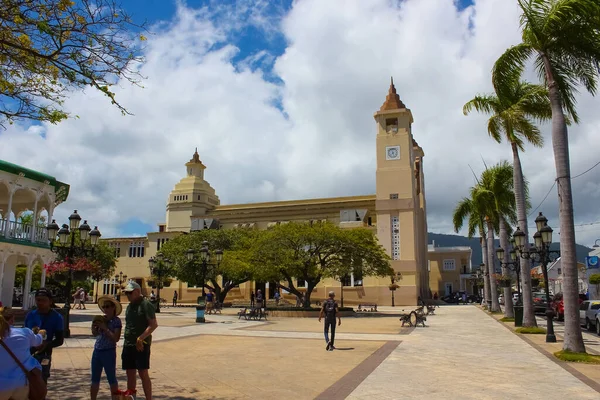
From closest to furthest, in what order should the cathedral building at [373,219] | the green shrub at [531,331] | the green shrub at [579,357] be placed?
the green shrub at [579,357] → the green shrub at [531,331] → the cathedral building at [373,219]

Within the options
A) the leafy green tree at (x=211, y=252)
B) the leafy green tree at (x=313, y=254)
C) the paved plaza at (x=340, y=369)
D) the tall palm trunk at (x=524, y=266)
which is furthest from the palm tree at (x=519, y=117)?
the leafy green tree at (x=211, y=252)

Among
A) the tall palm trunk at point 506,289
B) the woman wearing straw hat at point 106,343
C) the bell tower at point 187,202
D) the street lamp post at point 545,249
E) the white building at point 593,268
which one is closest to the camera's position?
the woman wearing straw hat at point 106,343

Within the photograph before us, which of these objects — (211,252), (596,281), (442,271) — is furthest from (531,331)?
(442,271)

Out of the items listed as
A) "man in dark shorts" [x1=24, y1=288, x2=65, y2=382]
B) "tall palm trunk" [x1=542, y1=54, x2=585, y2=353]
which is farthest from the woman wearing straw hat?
"tall palm trunk" [x1=542, y1=54, x2=585, y2=353]

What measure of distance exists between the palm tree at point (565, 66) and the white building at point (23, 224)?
22.4 metres

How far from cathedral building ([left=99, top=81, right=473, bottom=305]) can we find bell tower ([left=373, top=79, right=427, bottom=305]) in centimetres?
10

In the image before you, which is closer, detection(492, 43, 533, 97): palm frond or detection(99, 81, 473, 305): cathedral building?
detection(492, 43, 533, 97): palm frond

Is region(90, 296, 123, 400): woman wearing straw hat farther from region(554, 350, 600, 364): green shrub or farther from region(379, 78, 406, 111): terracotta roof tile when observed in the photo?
region(379, 78, 406, 111): terracotta roof tile

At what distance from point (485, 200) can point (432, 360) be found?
21.3 metres

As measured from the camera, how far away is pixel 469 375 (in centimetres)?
981

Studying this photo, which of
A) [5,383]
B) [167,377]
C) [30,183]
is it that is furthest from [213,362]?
[30,183]

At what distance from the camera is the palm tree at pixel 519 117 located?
17.6 metres

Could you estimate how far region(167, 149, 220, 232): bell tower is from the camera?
65.9 metres

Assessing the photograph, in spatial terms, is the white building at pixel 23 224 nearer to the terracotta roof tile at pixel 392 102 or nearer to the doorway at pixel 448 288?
the terracotta roof tile at pixel 392 102
